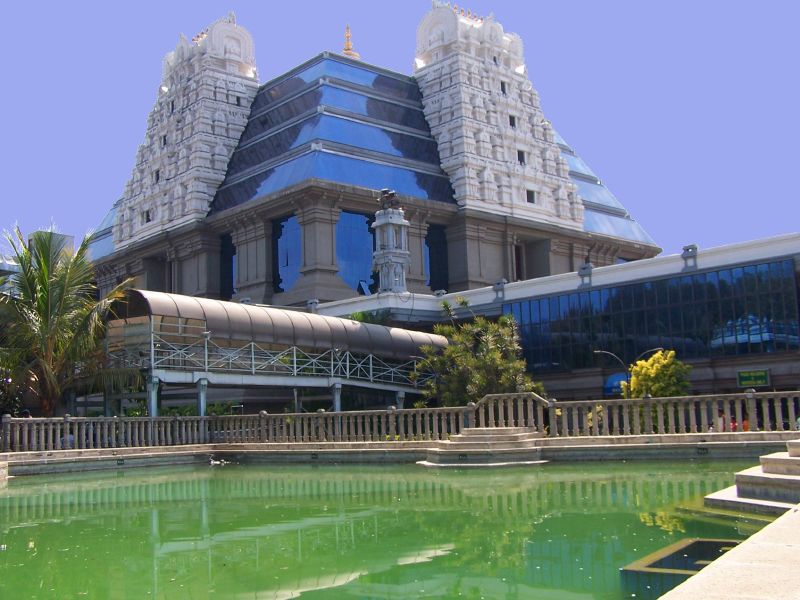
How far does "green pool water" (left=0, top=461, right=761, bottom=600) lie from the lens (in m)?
9.13

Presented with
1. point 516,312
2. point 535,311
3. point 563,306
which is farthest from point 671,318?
point 516,312

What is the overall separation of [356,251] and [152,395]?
104ft

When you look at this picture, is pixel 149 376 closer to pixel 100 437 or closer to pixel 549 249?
pixel 100 437

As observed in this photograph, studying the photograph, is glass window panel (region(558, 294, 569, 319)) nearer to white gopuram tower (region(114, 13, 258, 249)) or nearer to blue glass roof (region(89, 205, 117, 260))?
white gopuram tower (region(114, 13, 258, 249))

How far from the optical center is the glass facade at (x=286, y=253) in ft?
204

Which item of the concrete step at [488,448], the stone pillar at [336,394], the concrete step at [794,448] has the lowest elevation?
the concrete step at [488,448]

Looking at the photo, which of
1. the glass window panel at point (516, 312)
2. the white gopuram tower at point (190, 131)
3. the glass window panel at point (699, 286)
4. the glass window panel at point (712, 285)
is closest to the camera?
the glass window panel at point (712, 285)

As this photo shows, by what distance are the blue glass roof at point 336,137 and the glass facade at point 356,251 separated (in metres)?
2.56

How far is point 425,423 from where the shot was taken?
85.5 ft

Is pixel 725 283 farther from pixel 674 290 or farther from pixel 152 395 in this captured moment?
pixel 152 395

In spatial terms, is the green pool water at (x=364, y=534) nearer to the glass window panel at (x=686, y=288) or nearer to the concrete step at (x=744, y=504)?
the concrete step at (x=744, y=504)

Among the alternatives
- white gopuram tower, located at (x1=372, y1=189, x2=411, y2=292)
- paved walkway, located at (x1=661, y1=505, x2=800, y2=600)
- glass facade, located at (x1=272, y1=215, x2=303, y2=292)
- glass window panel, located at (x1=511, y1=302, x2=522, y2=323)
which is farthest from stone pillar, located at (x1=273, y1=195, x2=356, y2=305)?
paved walkway, located at (x1=661, y1=505, x2=800, y2=600)

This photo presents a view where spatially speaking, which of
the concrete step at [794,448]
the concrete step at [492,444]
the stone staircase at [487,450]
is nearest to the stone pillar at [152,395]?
the stone staircase at [487,450]

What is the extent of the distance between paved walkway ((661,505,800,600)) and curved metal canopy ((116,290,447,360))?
27.9 meters
